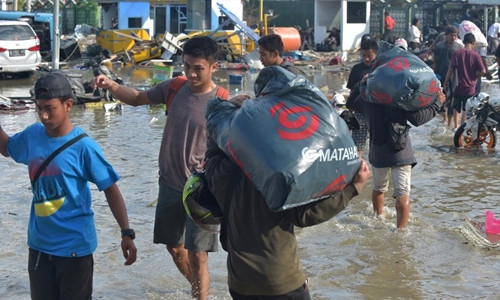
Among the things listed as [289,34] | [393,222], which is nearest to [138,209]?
[393,222]

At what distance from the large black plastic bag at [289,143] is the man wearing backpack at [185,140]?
1600 mm

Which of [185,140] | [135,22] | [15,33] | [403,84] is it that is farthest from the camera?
[135,22]

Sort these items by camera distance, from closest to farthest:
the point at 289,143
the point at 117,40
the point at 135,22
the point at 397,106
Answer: the point at 289,143 < the point at 397,106 < the point at 117,40 < the point at 135,22

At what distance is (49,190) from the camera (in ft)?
13.4

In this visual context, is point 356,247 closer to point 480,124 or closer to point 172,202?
point 172,202

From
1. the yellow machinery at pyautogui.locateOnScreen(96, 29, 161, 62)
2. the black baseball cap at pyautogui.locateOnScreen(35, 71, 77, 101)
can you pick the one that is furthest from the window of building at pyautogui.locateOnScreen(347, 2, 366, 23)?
the black baseball cap at pyautogui.locateOnScreen(35, 71, 77, 101)

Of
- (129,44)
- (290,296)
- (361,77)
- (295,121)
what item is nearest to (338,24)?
(129,44)

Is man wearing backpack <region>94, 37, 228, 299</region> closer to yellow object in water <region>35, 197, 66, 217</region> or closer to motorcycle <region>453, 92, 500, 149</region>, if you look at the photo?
yellow object in water <region>35, 197, 66, 217</region>

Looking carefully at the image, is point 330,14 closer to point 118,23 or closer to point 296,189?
point 118,23

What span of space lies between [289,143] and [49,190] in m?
1.32

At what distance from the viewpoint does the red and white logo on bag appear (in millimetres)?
3412

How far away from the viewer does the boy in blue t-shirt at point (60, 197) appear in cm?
407

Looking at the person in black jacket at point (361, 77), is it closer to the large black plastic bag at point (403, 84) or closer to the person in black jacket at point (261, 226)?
the large black plastic bag at point (403, 84)

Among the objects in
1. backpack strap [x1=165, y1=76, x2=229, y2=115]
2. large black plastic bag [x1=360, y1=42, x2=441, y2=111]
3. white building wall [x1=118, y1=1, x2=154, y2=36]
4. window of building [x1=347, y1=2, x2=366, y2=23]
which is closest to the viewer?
backpack strap [x1=165, y1=76, x2=229, y2=115]
